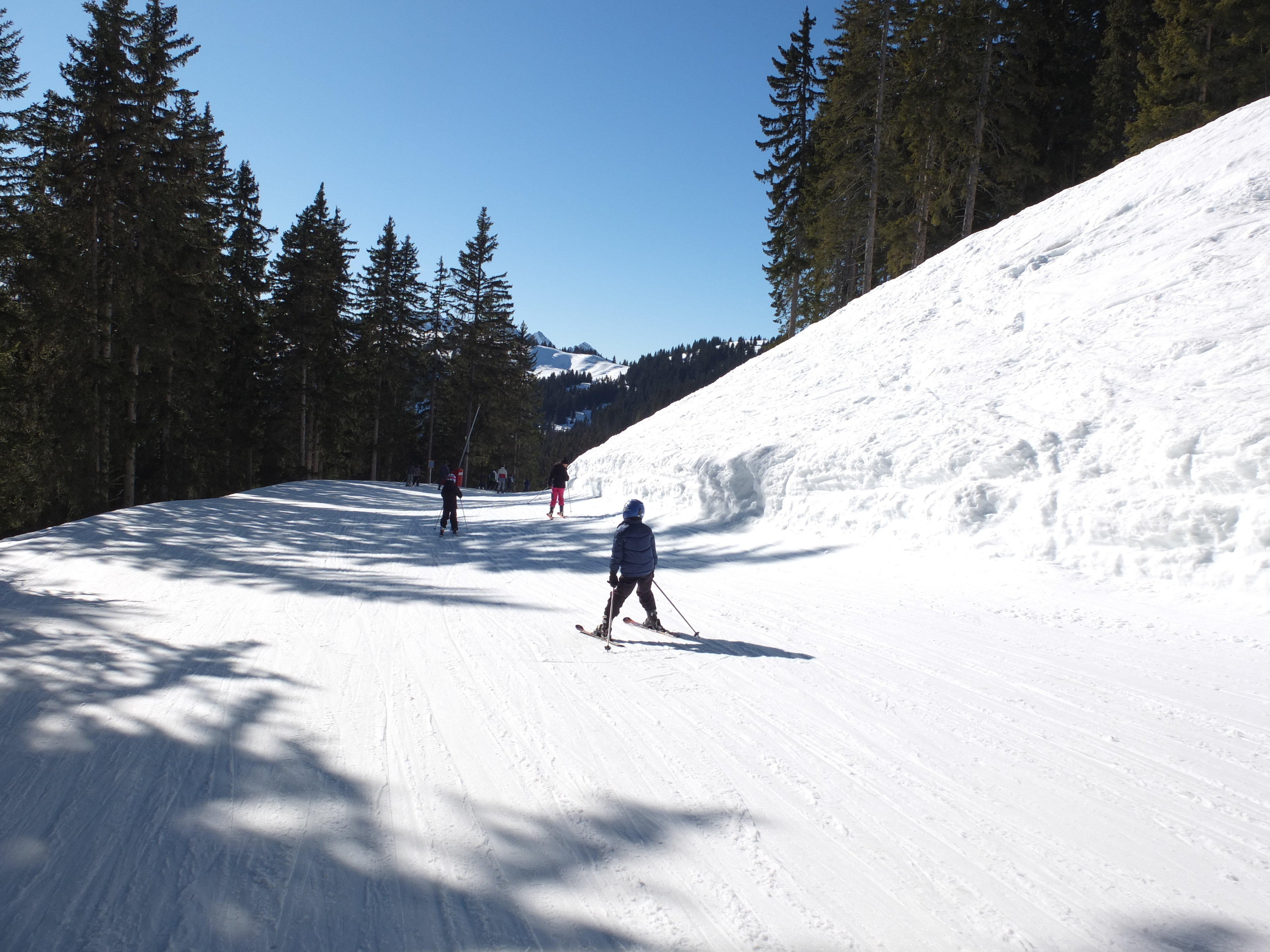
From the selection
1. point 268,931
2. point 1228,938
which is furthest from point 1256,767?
point 268,931

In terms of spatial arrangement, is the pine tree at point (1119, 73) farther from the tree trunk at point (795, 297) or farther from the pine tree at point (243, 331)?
the pine tree at point (243, 331)

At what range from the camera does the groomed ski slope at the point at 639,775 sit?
2492 millimetres

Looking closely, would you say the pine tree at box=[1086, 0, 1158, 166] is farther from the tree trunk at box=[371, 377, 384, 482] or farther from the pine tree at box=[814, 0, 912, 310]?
the tree trunk at box=[371, 377, 384, 482]

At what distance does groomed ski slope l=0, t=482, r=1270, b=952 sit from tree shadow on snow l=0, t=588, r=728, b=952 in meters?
0.02

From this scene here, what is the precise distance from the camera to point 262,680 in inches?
190

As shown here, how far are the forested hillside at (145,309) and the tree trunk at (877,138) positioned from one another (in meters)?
24.7

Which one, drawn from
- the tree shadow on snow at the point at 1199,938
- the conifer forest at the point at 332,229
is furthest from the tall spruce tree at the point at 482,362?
the tree shadow on snow at the point at 1199,938

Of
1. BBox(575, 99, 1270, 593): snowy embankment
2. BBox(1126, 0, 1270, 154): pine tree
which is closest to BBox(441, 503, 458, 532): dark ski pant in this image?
BBox(575, 99, 1270, 593): snowy embankment

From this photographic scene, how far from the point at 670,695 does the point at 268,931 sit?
2873 millimetres

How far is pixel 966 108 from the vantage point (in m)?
22.7

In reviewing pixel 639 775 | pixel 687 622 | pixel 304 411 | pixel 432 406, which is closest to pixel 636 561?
pixel 687 622

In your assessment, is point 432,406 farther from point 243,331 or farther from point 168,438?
point 168,438

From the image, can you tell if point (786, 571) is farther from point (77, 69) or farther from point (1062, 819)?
point (77, 69)

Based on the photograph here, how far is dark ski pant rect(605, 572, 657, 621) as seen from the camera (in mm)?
6281
